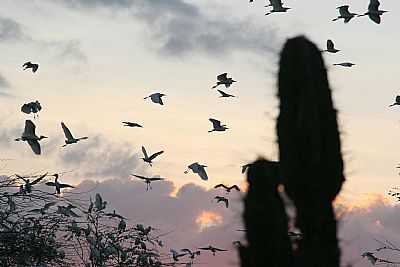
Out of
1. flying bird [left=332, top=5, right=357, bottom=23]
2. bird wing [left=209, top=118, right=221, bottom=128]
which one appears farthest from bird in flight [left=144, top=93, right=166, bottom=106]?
flying bird [left=332, top=5, right=357, bottom=23]

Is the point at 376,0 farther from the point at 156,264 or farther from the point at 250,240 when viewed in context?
the point at 156,264

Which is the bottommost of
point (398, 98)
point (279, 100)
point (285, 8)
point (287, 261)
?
point (287, 261)

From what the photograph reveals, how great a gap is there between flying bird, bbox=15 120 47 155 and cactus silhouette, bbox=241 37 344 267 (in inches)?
160

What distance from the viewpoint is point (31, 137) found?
529 inches

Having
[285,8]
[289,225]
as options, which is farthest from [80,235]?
[289,225]

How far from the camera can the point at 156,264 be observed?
62.5ft

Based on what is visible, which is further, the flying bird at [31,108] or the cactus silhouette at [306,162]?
the flying bird at [31,108]

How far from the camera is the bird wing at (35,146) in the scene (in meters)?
13.2

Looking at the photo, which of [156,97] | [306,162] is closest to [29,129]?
[156,97]

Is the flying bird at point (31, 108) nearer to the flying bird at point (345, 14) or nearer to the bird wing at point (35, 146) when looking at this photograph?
the bird wing at point (35, 146)

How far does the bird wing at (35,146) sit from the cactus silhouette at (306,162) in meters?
4.02

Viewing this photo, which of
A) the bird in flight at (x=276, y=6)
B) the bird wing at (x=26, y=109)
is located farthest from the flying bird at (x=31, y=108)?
the bird in flight at (x=276, y=6)

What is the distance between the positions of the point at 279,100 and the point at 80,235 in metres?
8.81

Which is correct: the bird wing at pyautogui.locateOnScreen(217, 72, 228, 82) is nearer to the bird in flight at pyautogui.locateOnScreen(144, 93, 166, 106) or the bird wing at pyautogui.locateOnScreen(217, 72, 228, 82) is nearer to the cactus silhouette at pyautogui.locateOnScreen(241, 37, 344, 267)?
the bird in flight at pyautogui.locateOnScreen(144, 93, 166, 106)
